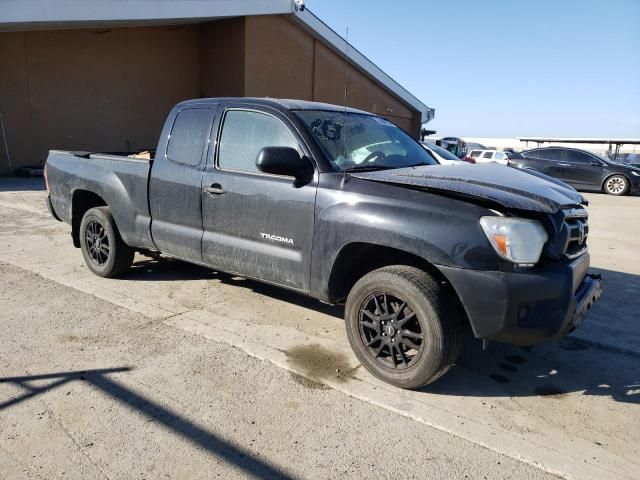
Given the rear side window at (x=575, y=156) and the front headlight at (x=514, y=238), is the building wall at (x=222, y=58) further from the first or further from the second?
the front headlight at (x=514, y=238)

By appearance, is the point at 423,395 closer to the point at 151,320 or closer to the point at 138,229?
the point at 151,320

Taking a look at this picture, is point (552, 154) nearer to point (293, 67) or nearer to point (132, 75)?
point (293, 67)

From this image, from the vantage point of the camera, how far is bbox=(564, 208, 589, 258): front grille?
3.19 metres

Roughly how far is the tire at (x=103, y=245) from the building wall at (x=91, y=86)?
44.8 ft

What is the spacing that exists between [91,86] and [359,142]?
17.4 meters

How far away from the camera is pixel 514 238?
2.87m

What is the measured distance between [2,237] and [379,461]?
708cm

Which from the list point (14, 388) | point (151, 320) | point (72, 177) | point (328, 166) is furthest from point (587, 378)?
point (72, 177)

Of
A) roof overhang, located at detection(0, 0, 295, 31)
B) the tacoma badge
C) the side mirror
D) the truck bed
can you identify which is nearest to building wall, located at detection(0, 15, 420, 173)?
roof overhang, located at detection(0, 0, 295, 31)

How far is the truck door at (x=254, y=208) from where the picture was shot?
3.74 m

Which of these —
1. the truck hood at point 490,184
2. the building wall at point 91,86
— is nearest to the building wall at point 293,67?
the building wall at point 91,86

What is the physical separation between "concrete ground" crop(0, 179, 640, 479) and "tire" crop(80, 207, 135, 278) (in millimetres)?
413

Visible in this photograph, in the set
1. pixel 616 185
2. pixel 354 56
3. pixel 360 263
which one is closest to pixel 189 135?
pixel 360 263

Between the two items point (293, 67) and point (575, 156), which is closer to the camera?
point (575, 156)
